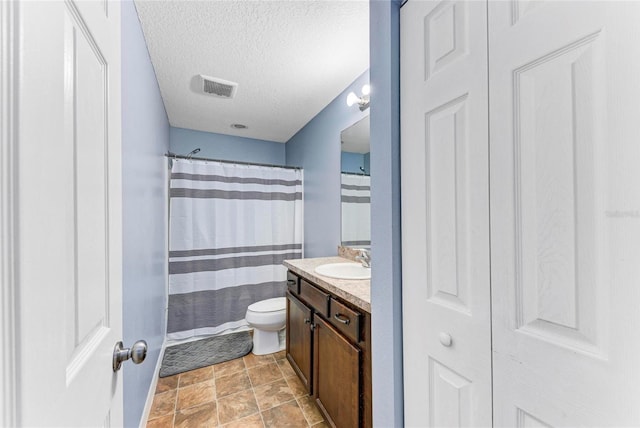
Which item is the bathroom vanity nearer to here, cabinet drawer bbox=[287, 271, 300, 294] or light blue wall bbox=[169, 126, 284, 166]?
cabinet drawer bbox=[287, 271, 300, 294]

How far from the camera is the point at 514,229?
1.99 feet

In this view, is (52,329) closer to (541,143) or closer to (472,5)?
(541,143)

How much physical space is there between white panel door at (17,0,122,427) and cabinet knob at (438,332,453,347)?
818mm

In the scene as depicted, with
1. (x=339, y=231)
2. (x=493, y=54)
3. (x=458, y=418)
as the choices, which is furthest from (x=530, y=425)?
(x=339, y=231)

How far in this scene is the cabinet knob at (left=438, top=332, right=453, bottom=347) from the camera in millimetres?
742

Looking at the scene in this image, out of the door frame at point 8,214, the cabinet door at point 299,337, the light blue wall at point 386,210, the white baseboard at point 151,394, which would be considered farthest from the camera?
the cabinet door at point 299,337

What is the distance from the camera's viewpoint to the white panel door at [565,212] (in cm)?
46

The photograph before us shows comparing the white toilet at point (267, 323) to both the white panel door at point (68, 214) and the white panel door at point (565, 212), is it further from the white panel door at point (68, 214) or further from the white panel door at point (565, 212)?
the white panel door at point (565, 212)

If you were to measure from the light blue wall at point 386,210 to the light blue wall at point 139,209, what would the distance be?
1096 millimetres

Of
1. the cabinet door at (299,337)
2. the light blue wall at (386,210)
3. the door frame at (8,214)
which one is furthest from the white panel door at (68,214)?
the cabinet door at (299,337)

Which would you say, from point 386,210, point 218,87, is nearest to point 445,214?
point 386,210

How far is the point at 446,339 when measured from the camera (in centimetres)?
75

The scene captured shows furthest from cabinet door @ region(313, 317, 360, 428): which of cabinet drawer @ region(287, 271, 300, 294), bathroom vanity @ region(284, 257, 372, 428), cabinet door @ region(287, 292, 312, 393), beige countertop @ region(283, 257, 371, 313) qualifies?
cabinet drawer @ region(287, 271, 300, 294)

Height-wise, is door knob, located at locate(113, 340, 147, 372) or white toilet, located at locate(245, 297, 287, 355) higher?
door knob, located at locate(113, 340, 147, 372)
